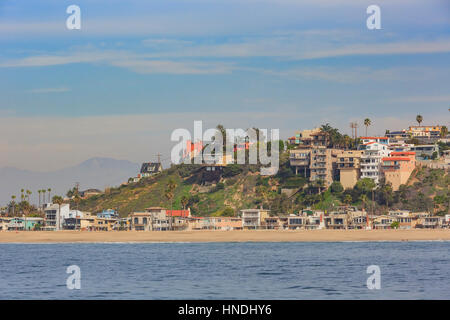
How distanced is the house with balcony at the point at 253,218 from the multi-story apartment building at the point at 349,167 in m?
27.1

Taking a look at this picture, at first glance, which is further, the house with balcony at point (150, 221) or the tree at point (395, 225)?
the house with balcony at point (150, 221)

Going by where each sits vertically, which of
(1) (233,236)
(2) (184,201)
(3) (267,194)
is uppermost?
(3) (267,194)

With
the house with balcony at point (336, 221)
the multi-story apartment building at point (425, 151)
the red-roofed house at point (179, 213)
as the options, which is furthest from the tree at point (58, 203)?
the multi-story apartment building at point (425, 151)

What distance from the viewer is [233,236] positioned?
130 metres

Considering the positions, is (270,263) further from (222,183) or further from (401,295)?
(222,183)

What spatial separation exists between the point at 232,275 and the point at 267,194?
115 m

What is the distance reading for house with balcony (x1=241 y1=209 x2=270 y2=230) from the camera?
152825mm

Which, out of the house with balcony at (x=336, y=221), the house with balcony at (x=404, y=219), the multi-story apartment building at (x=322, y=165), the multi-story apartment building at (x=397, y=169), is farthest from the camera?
the multi-story apartment building at (x=322, y=165)

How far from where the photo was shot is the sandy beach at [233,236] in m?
121

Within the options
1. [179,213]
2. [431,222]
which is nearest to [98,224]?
[179,213]

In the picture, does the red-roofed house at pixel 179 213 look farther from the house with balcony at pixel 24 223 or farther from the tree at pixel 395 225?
the tree at pixel 395 225
